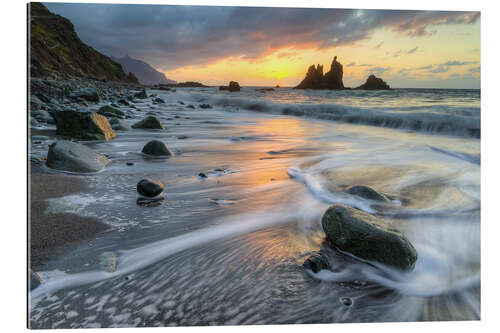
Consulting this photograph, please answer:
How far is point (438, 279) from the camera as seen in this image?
1.74 meters

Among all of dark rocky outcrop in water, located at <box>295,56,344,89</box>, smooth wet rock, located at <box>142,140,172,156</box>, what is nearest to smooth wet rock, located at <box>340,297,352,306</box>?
dark rocky outcrop in water, located at <box>295,56,344,89</box>

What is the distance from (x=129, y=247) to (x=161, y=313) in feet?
1.74

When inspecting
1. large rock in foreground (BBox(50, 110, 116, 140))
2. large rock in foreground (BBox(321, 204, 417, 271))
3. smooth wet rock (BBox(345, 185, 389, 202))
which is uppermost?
large rock in foreground (BBox(50, 110, 116, 140))

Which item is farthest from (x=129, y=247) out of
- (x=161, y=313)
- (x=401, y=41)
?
(x=401, y=41)

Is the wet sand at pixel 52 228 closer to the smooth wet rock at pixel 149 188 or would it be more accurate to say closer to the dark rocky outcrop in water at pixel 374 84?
the smooth wet rock at pixel 149 188

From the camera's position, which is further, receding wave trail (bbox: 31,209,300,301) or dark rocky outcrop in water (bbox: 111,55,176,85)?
dark rocky outcrop in water (bbox: 111,55,176,85)

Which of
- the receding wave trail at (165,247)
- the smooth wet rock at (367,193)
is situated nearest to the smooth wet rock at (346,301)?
the receding wave trail at (165,247)

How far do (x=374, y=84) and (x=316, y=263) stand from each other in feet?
7.98

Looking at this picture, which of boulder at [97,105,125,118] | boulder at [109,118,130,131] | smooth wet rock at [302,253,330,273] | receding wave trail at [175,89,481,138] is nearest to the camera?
smooth wet rock at [302,253,330,273]

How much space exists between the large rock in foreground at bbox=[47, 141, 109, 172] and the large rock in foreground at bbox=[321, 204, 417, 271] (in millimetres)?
2482

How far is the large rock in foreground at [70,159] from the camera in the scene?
2.84 m

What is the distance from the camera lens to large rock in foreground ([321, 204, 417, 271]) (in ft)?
5.60

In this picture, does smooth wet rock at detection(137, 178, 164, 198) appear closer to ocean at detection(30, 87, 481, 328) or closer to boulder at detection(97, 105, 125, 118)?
ocean at detection(30, 87, 481, 328)

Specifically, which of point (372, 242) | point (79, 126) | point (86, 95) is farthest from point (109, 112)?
point (372, 242)
